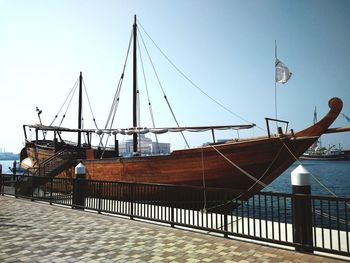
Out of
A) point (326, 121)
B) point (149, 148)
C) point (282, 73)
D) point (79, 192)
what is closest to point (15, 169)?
point (149, 148)

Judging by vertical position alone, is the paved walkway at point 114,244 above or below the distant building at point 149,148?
below

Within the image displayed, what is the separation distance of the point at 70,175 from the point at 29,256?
1593 centimetres

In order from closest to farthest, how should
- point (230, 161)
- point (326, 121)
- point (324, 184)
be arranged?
1. point (326, 121)
2. point (230, 161)
3. point (324, 184)

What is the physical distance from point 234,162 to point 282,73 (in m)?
4.71

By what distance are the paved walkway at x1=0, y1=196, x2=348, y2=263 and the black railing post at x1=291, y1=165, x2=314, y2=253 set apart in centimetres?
27

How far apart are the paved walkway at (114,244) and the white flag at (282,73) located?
931 centimetres

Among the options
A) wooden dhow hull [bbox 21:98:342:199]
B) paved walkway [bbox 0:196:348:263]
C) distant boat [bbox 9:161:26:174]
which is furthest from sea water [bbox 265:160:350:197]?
distant boat [bbox 9:161:26:174]

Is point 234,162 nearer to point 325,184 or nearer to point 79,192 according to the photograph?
point 79,192

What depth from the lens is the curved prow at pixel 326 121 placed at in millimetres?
10919

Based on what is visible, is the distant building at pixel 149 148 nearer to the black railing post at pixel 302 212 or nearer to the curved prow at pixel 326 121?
the curved prow at pixel 326 121

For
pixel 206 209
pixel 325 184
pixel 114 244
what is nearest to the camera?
pixel 114 244

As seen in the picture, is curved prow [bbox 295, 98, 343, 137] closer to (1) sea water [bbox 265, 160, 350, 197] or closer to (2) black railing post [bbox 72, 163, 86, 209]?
(1) sea water [bbox 265, 160, 350, 197]

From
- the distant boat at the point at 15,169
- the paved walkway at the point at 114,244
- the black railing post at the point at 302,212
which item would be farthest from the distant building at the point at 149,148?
the distant boat at the point at 15,169

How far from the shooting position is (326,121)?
11734 millimetres
